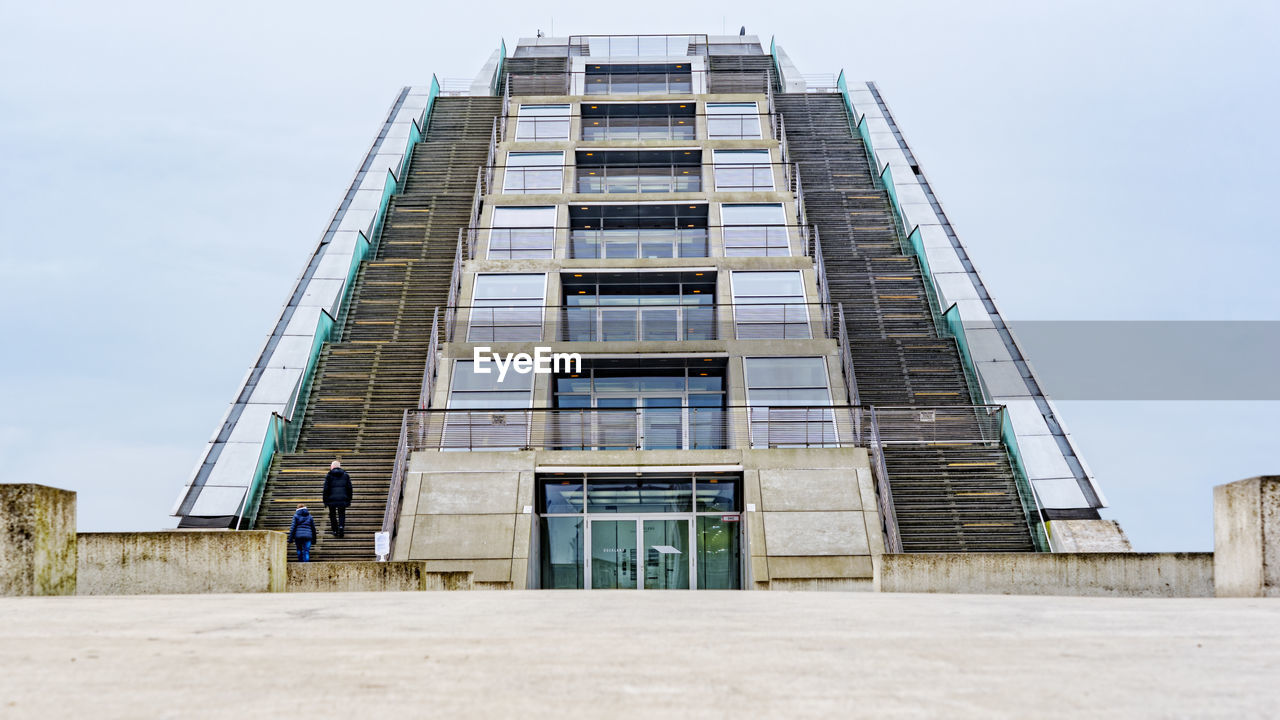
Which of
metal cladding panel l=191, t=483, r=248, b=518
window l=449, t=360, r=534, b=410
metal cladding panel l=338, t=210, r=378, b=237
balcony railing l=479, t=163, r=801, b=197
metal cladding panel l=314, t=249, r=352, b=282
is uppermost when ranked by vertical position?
balcony railing l=479, t=163, r=801, b=197

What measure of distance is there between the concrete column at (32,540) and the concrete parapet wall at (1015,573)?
8103 millimetres

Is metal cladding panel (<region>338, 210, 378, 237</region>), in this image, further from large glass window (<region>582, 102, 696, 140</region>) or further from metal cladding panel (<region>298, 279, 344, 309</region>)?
large glass window (<region>582, 102, 696, 140</region>)

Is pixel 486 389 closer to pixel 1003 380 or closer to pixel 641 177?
pixel 641 177

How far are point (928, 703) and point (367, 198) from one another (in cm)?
2929

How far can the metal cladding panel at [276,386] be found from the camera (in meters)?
22.8

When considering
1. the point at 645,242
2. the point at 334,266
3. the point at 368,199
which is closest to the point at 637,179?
the point at 645,242

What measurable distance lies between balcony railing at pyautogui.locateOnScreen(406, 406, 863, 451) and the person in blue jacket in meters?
3.87

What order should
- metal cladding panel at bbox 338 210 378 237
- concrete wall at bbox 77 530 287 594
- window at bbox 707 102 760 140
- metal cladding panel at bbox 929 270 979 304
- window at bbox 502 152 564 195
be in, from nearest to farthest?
→ concrete wall at bbox 77 530 287 594 < metal cladding panel at bbox 929 270 979 304 < metal cladding panel at bbox 338 210 378 237 < window at bbox 502 152 564 195 < window at bbox 707 102 760 140

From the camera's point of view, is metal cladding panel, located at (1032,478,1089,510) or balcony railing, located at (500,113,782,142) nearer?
metal cladding panel, located at (1032,478,1089,510)

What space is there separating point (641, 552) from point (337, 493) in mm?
5982

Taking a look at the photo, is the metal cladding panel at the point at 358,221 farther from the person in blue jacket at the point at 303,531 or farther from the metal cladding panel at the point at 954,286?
the metal cladding panel at the point at 954,286

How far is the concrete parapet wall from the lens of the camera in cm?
1248

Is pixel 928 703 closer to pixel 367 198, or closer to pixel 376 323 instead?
pixel 376 323

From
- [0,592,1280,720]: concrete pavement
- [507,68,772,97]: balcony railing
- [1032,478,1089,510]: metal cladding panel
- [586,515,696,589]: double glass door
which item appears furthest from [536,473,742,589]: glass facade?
[507,68,772,97]: balcony railing
